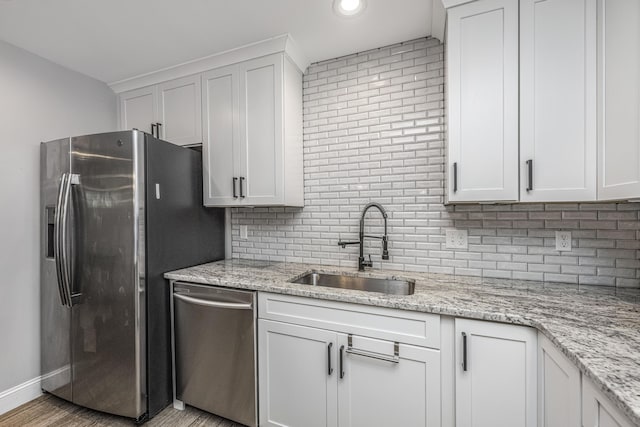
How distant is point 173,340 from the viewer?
1.93m

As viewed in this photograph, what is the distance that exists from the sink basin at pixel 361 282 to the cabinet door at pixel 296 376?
0.36m

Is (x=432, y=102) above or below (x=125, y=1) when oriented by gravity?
below

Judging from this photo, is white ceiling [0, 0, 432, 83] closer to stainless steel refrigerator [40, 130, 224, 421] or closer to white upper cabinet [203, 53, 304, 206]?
white upper cabinet [203, 53, 304, 206]

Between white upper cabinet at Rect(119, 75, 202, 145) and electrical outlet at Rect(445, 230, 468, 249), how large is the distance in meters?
1.95

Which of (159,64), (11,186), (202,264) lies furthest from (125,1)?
(202,264)

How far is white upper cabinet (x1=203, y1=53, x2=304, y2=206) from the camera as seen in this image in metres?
2.06

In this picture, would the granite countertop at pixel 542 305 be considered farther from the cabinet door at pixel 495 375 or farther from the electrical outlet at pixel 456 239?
the electrical outlet at pixel 456 239

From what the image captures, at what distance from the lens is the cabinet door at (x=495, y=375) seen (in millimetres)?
1167

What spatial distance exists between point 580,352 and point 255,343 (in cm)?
144

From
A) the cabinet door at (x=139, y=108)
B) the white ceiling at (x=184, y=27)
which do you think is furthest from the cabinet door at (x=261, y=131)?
the cabinet door at (x=139, y=108)

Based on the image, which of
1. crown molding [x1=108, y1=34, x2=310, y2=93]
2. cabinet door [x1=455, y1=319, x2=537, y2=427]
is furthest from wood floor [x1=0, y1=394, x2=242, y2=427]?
crown molding [x1=108, y1=34, x2=310, y2=93]

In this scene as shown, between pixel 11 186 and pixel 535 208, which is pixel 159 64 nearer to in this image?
pixel 11 186

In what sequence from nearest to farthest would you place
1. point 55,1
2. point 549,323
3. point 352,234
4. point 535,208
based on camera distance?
1. point 549,323
2. point 55,1
3. point 535,208
4. point 352,234

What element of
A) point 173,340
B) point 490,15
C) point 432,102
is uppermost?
point 490,15
